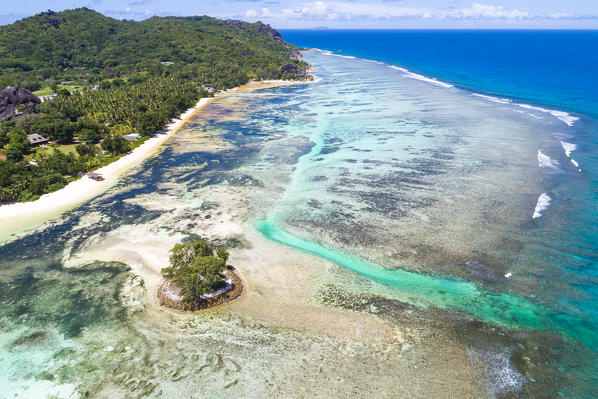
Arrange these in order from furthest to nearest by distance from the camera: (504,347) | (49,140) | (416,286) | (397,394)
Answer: (49,140)
(416,286)
(504,347)
(397,394)

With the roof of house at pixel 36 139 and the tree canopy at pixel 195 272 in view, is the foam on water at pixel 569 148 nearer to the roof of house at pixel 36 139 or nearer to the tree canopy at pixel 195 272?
the tree canopy at pixel 195 272

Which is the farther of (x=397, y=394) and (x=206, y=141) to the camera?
(x=206, y=141)

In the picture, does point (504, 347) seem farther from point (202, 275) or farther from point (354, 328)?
point (202, 275)

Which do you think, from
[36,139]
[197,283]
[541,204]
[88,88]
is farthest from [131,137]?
[541,204]

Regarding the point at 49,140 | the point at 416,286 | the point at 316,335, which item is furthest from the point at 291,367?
the point at 49,140

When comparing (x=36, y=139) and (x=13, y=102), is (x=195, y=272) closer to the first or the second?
(x=36, y=139)

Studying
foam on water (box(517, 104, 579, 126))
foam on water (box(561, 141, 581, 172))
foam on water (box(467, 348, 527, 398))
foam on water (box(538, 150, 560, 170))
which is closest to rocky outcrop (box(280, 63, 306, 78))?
foam on water (box(517, 104, 579, 126))
